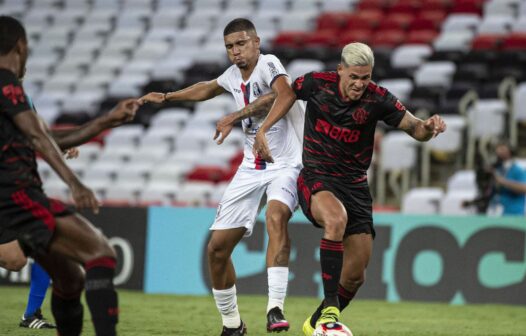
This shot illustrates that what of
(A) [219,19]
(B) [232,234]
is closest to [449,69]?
(A) [219,19]

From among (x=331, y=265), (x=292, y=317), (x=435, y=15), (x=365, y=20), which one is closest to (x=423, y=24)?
(x=435, y=15)

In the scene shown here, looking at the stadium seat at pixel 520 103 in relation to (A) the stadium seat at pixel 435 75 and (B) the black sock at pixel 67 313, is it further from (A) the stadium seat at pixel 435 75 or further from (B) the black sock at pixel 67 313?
(B) the black sock at pixel 67 313

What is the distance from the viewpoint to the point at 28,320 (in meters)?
8.62

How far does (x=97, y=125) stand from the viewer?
18.9ft

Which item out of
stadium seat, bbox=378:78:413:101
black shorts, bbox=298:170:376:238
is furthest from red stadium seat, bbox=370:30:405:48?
black shorts, bbox=298:170:376:238

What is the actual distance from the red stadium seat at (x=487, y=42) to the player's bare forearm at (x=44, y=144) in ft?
43.1

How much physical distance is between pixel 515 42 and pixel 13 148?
42.8 feet

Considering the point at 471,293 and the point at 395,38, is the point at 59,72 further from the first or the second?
the point at 471,293

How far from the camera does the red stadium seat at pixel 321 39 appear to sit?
19.6 m

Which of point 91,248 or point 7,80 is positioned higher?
point 7,80

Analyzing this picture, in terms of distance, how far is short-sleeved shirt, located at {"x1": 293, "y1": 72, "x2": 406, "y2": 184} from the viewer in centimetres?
738

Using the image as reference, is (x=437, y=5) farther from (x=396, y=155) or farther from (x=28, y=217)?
(x=28, y=217)

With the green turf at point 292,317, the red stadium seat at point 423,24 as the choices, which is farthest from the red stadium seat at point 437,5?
the green turf at point 292,317

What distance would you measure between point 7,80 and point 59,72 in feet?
55.4
